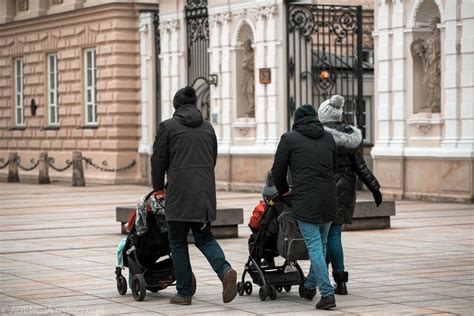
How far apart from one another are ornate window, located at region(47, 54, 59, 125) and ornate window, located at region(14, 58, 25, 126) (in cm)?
237

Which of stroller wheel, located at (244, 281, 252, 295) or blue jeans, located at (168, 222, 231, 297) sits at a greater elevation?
blue jeans, located at (168, 222, 231, 297)

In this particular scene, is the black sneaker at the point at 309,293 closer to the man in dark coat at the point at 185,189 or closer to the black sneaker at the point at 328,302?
the black sneaker at the point at 328,302

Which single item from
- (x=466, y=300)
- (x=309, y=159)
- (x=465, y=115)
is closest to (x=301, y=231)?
(x=309, y=159)

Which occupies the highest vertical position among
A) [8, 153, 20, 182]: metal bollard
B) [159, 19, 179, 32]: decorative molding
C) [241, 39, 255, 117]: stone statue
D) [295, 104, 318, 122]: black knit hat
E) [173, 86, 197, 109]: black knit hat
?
[159, 19, 179, 32]: decorative molding

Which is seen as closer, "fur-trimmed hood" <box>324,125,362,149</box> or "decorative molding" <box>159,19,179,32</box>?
"fur-trimmed hood" <box>324,125,362,149</box>

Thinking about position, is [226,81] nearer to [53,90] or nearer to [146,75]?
[146,75]

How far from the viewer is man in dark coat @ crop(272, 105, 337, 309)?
12031 mm

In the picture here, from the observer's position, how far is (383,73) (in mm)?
29500

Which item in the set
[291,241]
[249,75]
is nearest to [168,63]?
[249,75]

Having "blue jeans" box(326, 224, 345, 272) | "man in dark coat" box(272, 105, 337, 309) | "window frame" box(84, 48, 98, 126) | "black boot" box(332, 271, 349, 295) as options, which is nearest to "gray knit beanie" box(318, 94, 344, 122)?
"man in dark coat" box(272, 105, 337, 309)

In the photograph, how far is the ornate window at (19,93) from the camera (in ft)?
150

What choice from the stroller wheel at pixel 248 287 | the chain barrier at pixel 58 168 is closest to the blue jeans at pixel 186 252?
the stroller wheel at pixel 248 287

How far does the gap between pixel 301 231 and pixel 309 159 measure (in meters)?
0.64

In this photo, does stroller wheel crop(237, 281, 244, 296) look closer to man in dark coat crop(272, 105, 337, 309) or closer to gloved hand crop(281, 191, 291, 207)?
man in dark coat crop(272, 105, 337, 309)
